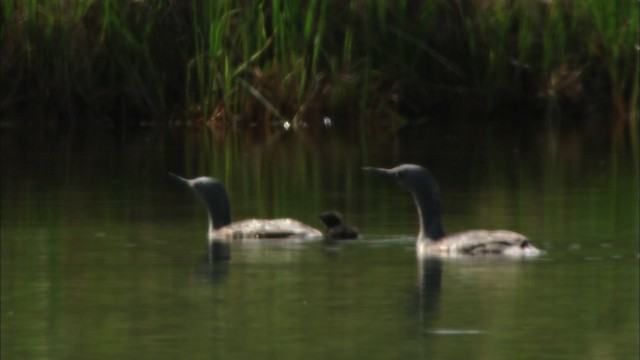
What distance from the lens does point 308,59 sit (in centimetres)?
1941

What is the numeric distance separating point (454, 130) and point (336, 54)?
1295 millimetres

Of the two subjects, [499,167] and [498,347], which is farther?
→ [499,167]

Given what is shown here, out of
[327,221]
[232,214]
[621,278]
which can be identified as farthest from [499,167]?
[621,278]

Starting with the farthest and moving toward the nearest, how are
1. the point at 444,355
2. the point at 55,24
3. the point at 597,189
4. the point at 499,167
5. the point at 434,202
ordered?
the point at 55,24
the point at 499,167
the point at 597,189
the point at 434,202
the point at 444,355

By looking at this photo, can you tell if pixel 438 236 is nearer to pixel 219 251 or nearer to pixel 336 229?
pixel 336 229

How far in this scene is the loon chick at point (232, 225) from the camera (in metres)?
11.4

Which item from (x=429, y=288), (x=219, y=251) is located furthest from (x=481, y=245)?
(x=219, y=251)

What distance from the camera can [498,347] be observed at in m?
7.58

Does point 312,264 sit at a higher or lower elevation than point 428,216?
lower

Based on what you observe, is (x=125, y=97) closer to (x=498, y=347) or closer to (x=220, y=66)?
(x=220, y=66)

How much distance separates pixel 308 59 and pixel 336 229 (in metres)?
8.27

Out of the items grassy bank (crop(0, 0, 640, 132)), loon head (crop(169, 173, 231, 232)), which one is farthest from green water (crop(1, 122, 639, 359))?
grassy bank (crop(0, 0, 640, 132))

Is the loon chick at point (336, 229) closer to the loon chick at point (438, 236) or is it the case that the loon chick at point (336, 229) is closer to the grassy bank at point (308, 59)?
the loon chick at point (438, 236)

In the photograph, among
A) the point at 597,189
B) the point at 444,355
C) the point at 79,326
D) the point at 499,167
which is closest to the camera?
the point at 444,355
